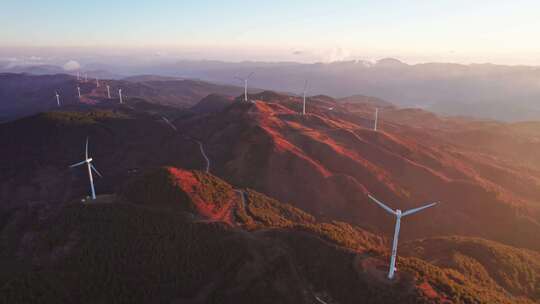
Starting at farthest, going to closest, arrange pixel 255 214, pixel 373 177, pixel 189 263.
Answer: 1. pixel 373 177
2. pixel 255 214
3. pixel 189 263

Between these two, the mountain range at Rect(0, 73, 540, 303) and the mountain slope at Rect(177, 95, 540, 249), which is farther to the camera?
the mountain slope at Rect(177, 95, 540, 249)

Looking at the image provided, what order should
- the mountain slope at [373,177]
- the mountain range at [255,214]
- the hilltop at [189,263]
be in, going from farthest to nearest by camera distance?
the mountain slope at [373,177] < the mountain range at [255,214] < the hilltop at [189,263]

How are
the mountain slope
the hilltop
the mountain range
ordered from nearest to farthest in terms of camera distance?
the hilltop → the mountain range → the mountain slope

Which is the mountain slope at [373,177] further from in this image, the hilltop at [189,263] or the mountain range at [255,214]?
the hilltop at [189,263]

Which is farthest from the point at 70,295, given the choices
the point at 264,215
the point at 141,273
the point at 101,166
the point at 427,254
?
the point at 101,166

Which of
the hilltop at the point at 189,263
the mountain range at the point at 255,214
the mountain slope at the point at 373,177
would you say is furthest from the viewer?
the mountain slope at the point at 373,177

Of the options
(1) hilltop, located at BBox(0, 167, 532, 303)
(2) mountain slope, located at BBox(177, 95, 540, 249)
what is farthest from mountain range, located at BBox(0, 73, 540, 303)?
(2) mountain slope, located at BBox(177, 95, 540, 249)

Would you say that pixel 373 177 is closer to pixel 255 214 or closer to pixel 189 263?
pixel 255 214

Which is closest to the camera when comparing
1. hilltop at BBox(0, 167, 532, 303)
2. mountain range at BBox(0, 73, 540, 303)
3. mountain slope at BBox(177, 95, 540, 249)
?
hilltop at BBox(0, 167, 532, 303)

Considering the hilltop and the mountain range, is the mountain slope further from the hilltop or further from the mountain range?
the hilltop

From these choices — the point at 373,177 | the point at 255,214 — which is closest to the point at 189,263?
the point at 255,214

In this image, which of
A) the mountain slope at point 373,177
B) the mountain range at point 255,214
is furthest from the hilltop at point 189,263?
the mountain slope at point 373,177

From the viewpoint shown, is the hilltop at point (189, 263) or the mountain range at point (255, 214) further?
the mountain range at point (255, 214)

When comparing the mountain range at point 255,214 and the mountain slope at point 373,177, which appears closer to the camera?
the mountain range at point 255,214
